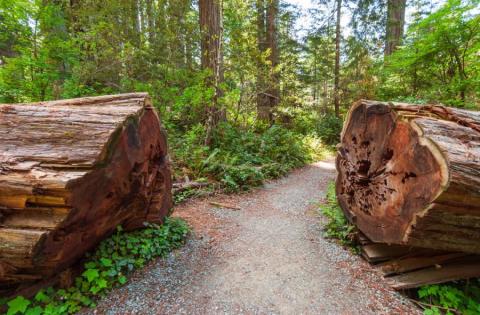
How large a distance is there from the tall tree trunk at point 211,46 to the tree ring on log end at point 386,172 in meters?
4.53

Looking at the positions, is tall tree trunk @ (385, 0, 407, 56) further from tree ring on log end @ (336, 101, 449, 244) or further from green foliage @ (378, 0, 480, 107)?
tree ring on log end @ (336, 101, 449, 244)

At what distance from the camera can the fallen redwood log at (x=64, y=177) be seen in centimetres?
192

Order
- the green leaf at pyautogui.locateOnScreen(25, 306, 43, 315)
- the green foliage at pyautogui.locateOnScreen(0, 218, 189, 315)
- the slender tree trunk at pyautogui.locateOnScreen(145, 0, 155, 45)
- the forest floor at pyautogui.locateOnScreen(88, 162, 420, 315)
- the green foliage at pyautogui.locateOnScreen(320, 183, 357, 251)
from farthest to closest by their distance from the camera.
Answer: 1. the slender tree trunk at pyautogui.locateOnScreen(145, 0, 155, 45)
2. the green foliage at pyautogui.locateOnScreen(320, 183, 357, 251)
3. the forest floor at pyautogui.locateOnScreen(88, 162, 420, 315)
4. the green foliage at pyautogui.locateOnScreen(0, 218, 189, 315)
5. the green leaf at pyautogui.locateOnScreen(25, 306, 43, 315)

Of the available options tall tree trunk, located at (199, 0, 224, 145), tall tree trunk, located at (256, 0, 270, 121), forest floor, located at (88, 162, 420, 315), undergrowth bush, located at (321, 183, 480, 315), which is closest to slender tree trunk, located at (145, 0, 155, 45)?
tall tree trunk, located at (199, 0, 224, 145)

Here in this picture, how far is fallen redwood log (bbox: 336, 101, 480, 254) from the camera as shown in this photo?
1.97 m

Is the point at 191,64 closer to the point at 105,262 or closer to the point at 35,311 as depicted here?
the point at 105,262

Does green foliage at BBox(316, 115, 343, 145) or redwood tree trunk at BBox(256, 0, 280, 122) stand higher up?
redwood tree trunk at BBox(256, 0, 280, 122)

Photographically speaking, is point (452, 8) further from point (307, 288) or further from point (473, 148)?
point (307, 288)

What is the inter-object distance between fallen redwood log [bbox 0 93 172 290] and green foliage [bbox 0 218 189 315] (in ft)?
0.58

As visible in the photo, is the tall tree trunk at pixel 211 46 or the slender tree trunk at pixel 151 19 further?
the tall tree trunk at pixel 211 46

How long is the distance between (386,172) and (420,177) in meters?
0.62

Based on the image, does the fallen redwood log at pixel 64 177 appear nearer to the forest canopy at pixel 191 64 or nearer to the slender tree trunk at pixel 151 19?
the forest canopy at pixel 191 64

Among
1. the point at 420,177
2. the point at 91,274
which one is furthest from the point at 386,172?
the point at 91,274

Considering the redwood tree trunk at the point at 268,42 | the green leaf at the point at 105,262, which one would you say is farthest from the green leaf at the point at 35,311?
the redwood tree trunk at the point at 268,42
